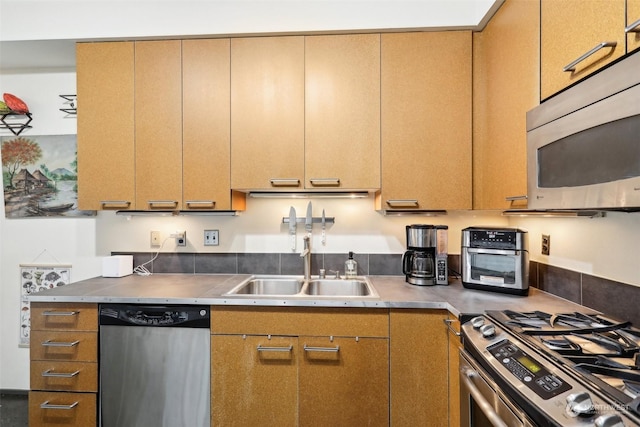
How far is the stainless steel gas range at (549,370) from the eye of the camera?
701mm

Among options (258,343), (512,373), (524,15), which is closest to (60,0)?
(258,343)

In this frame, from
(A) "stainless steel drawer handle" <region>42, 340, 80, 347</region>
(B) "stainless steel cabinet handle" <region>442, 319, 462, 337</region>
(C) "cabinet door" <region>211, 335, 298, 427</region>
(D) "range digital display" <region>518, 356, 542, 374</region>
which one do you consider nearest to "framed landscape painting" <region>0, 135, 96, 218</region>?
(A) "stainless steel drawer handle" <region>42, 340, 80, 347</region>

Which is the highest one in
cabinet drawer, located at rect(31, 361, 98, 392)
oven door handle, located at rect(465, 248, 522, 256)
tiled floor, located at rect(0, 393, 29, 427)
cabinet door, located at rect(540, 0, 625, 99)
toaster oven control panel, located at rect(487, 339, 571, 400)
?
cabinet door, located at rect(540, 0, 625, 99)

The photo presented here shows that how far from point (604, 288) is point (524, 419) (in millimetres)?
858

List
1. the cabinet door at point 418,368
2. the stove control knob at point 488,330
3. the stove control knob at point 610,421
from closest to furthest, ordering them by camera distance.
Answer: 1. the stove control knob at point 610,421
2. the stove control knob at point 488,330
3. the cabinet door at point 418,368

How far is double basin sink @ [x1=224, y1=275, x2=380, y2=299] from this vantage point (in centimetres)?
196

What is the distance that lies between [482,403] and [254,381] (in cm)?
101

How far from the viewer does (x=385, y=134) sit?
5.96ft

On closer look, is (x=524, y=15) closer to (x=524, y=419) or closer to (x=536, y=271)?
(x=536, y=271)

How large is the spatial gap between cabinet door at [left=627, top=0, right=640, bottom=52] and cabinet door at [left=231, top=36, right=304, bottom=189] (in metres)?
1.35

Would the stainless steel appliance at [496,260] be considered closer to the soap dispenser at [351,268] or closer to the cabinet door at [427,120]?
the cabinet door at [427,120]

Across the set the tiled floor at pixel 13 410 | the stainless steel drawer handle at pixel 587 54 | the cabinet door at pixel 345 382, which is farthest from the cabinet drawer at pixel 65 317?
the stainless steel drawer handle at pixel 587 54

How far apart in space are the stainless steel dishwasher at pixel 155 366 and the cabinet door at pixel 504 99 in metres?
1.59

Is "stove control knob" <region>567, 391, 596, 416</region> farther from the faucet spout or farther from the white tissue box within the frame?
the white tissue box
